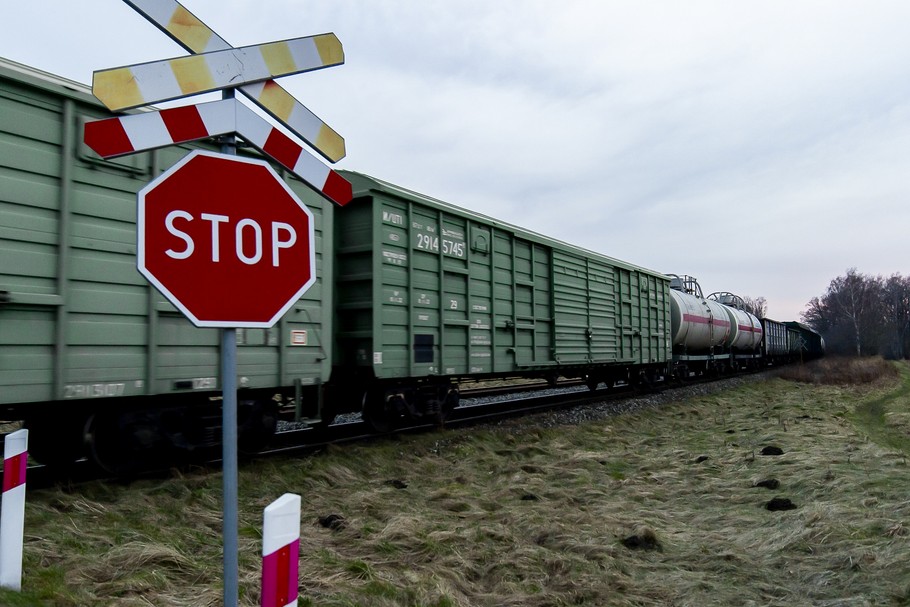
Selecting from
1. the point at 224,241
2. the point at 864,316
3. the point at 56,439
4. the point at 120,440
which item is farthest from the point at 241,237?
the point at 864,316

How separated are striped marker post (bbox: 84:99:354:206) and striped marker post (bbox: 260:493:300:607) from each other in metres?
1.37

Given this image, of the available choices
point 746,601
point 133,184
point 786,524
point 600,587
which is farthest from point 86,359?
point 786,524

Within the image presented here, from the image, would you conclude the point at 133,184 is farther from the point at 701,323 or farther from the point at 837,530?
the point at 701,323

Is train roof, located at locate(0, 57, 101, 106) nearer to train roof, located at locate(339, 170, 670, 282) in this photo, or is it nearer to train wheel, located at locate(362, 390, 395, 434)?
train roof, located at locate(339, 170, 670, 282)

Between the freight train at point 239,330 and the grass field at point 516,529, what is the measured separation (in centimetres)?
73

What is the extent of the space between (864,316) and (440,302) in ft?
243

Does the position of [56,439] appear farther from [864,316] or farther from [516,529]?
[864,316]

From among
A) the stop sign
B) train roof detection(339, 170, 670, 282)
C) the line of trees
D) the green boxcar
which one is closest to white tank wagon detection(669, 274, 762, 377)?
the green boxcar

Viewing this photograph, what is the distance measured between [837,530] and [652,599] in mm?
1874

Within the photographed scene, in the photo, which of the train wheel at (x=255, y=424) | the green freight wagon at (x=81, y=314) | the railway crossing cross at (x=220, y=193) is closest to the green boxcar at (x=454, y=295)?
the train wheel at (x=255, y=424)

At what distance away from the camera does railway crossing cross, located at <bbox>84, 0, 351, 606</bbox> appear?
2078mm

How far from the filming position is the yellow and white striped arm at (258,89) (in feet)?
7.69

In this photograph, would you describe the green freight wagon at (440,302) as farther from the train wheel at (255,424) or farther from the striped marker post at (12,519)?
the striped marker post at (12,519)

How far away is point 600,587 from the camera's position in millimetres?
3885
